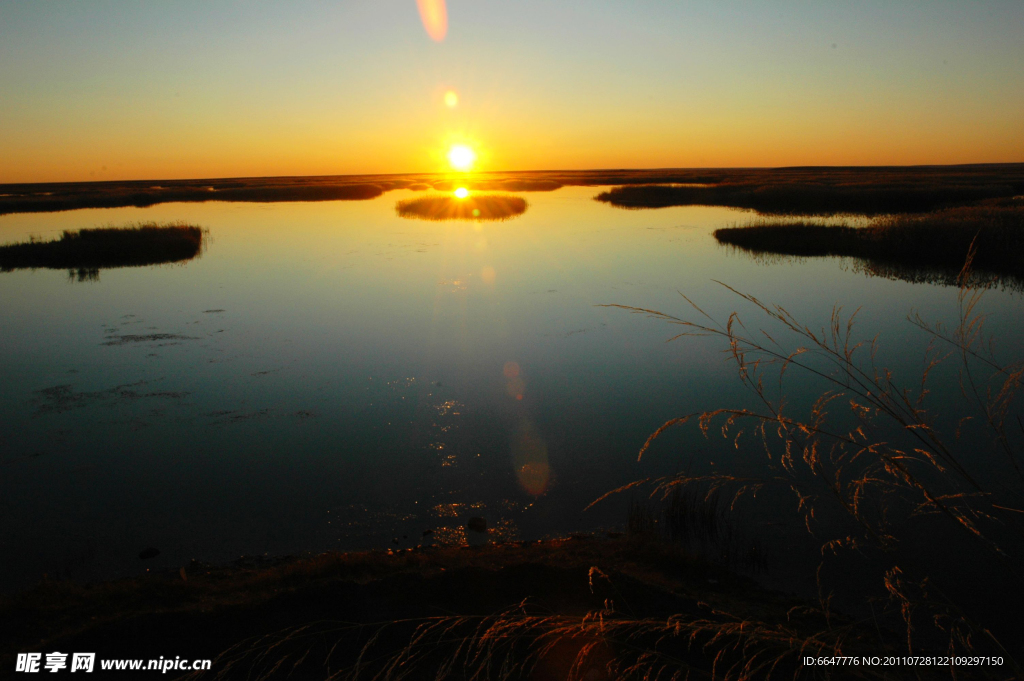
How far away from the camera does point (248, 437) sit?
285 inches

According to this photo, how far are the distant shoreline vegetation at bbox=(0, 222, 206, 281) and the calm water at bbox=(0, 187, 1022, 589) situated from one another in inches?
78.2

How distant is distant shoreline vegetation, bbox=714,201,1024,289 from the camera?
53.8 ft

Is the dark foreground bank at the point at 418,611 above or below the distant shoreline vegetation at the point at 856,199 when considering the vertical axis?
below

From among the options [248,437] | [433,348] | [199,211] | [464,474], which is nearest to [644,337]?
[433,348]

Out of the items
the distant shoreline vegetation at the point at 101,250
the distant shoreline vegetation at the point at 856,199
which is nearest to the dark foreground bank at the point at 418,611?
the distant shoreline vegetation at the point at 101,250

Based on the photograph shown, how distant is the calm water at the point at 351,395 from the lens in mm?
5590

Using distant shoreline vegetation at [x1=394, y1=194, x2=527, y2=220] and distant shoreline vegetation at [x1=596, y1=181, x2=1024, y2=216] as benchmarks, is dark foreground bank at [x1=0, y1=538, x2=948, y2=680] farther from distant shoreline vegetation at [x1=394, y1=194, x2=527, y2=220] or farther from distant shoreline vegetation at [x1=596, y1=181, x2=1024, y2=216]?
distant shoreline vegetation at [x1=596, y1=181, x2=1024, y2=216]

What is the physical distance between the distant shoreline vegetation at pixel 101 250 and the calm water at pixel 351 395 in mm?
1988

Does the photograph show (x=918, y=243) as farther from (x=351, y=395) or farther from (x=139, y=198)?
(x=139, y=198)

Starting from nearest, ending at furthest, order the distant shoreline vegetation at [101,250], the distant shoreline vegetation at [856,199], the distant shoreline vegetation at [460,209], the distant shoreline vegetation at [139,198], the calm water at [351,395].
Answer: the calm water at [351,395]
the distant shoreline vegetation at [101,250]
the distant shoreline vegetation at [856,199]
the distant shoreline vegetation at [460,209]
the distant shoreline vegetation at [139,198]

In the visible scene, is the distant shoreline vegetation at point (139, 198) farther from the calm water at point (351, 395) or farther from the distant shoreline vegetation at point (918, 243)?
the distant shoreline vegetation at point (918, 243)

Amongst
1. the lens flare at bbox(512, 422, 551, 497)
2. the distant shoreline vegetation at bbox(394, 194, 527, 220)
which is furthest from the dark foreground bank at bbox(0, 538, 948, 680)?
the distant shoreline vegetation at bbox(394, 194, 527, 220)

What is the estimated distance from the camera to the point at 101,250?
2064 cm

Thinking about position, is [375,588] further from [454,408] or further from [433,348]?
[433,348]
